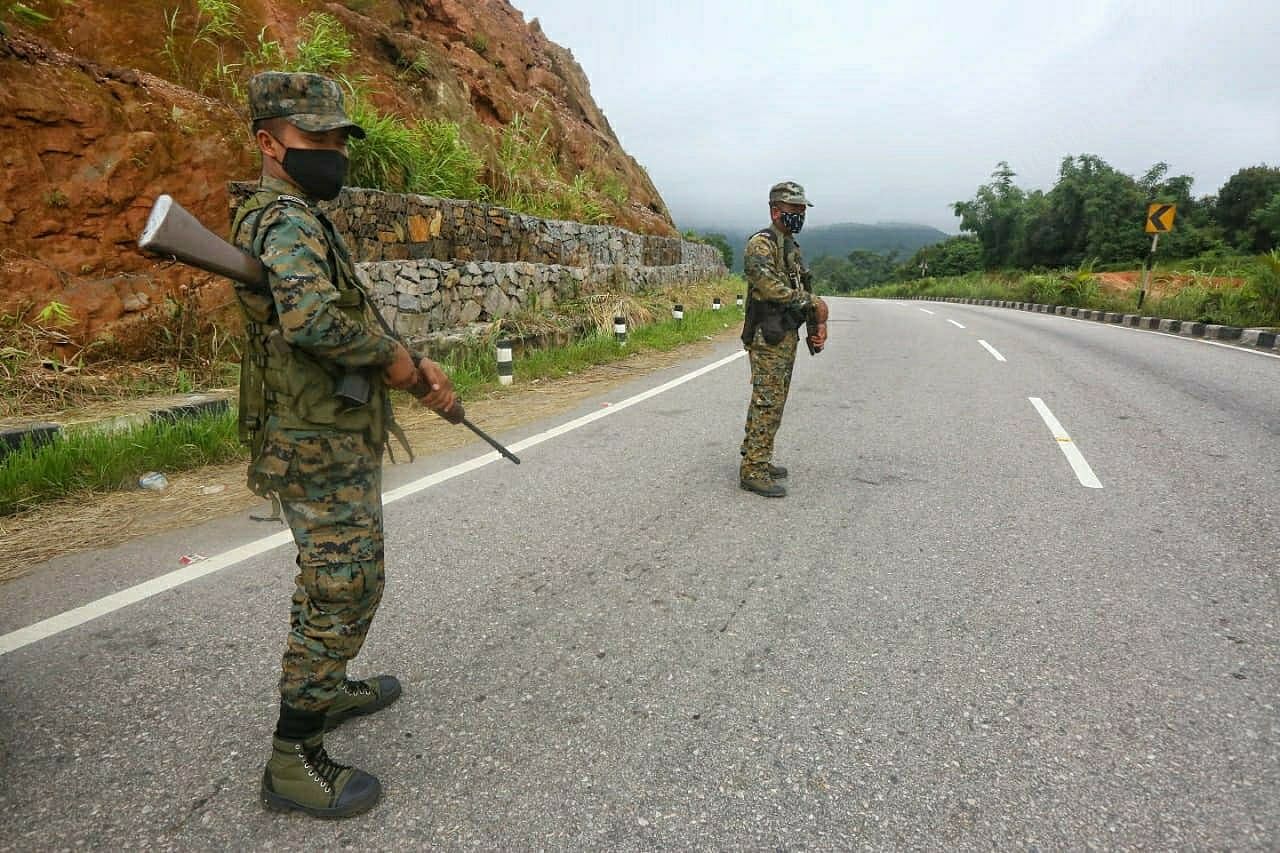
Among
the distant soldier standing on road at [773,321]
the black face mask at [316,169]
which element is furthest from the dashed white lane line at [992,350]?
the black face mask at [316,169]

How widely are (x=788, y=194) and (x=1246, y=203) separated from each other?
5387cm

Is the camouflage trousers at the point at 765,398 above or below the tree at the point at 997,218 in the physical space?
below

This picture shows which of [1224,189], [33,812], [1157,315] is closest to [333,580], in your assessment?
[33,812]

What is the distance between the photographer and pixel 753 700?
7.41 feet

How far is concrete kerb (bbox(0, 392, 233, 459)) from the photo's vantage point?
14.2ft

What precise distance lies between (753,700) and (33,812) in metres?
2.05

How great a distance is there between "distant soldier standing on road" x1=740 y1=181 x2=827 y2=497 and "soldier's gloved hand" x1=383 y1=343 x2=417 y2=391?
2.69 metres

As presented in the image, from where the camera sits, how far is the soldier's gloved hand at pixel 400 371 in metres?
1.85

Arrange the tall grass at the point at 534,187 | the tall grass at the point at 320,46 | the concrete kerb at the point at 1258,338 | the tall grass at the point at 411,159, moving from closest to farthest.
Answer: the tall grass at the point at 411,159 → the tall grass at the point at 320,46 → the tall grass at the point at 534,187 → the concrete kerb at the point at 1258,338

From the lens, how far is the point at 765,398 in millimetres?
4289

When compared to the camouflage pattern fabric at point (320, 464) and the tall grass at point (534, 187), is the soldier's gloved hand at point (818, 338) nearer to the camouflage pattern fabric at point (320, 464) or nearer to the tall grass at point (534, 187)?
the camouflage pattern fabric at point (320, 464)

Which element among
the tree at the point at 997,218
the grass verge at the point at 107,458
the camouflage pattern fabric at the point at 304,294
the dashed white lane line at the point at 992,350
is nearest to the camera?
the camouflage pattern fabric at the point at 304,294

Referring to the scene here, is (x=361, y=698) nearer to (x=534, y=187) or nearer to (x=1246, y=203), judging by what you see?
(x=534, y=187)

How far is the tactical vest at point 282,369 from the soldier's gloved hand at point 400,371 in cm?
7
